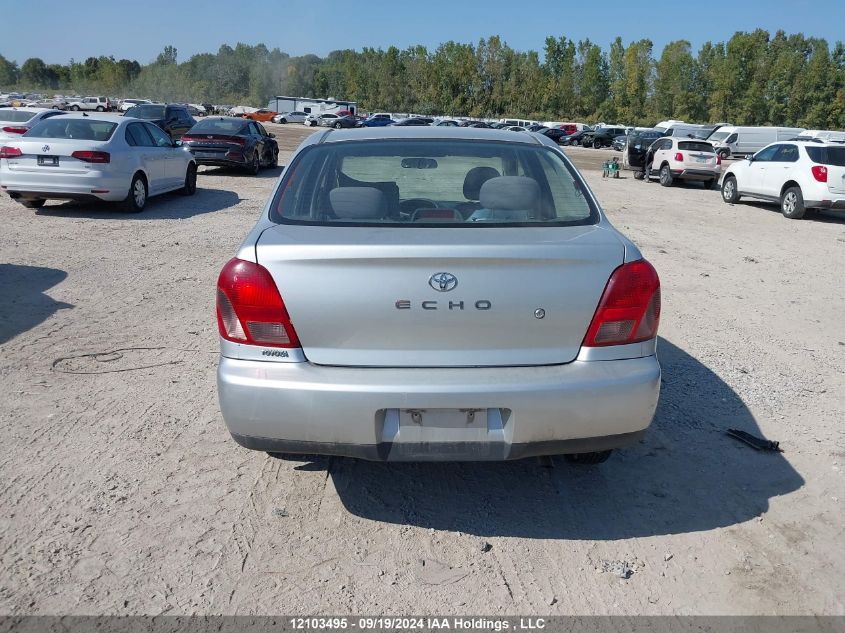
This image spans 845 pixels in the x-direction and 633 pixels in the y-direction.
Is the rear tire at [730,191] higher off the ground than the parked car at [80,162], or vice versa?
the parked car at [80,162]

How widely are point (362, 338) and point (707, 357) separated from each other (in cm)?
388

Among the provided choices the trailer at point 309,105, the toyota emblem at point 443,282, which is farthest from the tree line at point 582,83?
the toyota emblem at point 443,282

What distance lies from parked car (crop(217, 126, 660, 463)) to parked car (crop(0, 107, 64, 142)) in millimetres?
17070

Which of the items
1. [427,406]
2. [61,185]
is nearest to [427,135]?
[427,406]

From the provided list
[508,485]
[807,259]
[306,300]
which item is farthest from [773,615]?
[807,259]

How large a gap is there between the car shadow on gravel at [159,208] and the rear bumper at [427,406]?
10.3m

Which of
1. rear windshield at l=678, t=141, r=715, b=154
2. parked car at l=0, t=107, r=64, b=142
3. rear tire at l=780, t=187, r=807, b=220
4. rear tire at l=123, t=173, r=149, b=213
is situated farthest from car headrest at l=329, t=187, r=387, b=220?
rear windshield at l=678, t=141, r=715, b=154

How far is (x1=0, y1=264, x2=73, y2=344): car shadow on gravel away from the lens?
21.0 ft

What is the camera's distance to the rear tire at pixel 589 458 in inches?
156

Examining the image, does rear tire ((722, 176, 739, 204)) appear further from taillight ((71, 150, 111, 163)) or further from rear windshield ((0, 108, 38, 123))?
rear windshield ((0, 108, 38, 123))

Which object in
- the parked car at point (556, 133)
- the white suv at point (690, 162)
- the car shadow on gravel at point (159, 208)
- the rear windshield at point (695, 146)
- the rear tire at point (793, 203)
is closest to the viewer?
the car shadow on gravel at point (159, 208)

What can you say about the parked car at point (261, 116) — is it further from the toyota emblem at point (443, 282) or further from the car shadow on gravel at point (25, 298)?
the toyota emblem at point (443, 282)

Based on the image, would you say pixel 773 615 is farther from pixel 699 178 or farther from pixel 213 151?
pixel 699 178

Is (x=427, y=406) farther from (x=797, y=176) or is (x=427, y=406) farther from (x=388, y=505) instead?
(x=797, y=176)
